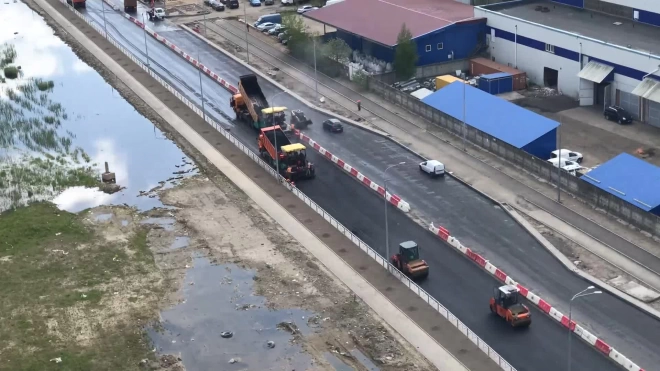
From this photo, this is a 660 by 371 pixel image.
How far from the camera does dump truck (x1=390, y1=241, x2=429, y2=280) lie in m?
59.5

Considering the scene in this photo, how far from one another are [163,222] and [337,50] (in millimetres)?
37443

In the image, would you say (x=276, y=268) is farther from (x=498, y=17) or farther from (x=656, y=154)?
(x=498, y=17)

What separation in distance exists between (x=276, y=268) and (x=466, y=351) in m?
16.0

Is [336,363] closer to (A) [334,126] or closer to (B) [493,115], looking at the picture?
(B) [493,115]

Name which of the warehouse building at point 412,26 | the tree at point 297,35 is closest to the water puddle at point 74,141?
the tree at point 297,35

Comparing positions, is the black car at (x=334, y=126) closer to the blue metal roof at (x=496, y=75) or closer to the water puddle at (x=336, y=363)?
the blue metal roof at (x=496, y=75)

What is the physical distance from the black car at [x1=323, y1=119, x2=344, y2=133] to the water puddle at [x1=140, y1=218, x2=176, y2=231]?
783 inches

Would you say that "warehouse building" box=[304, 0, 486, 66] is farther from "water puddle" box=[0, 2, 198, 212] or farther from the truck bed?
"water puddle" box=[0, 2, 198, 212]

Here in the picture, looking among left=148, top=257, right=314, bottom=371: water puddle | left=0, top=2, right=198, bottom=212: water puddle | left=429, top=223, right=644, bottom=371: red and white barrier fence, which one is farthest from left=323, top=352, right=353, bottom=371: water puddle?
left=0, top=2, right=198, bottom=212: water puddle

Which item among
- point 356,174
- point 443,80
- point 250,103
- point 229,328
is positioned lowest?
point 229,328

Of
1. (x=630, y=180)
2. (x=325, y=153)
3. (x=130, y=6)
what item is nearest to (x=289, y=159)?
(x=325, y=153)

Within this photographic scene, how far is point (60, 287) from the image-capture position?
204 feet

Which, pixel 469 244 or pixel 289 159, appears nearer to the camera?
pixel 469 244

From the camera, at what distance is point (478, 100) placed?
86312 millimetres
